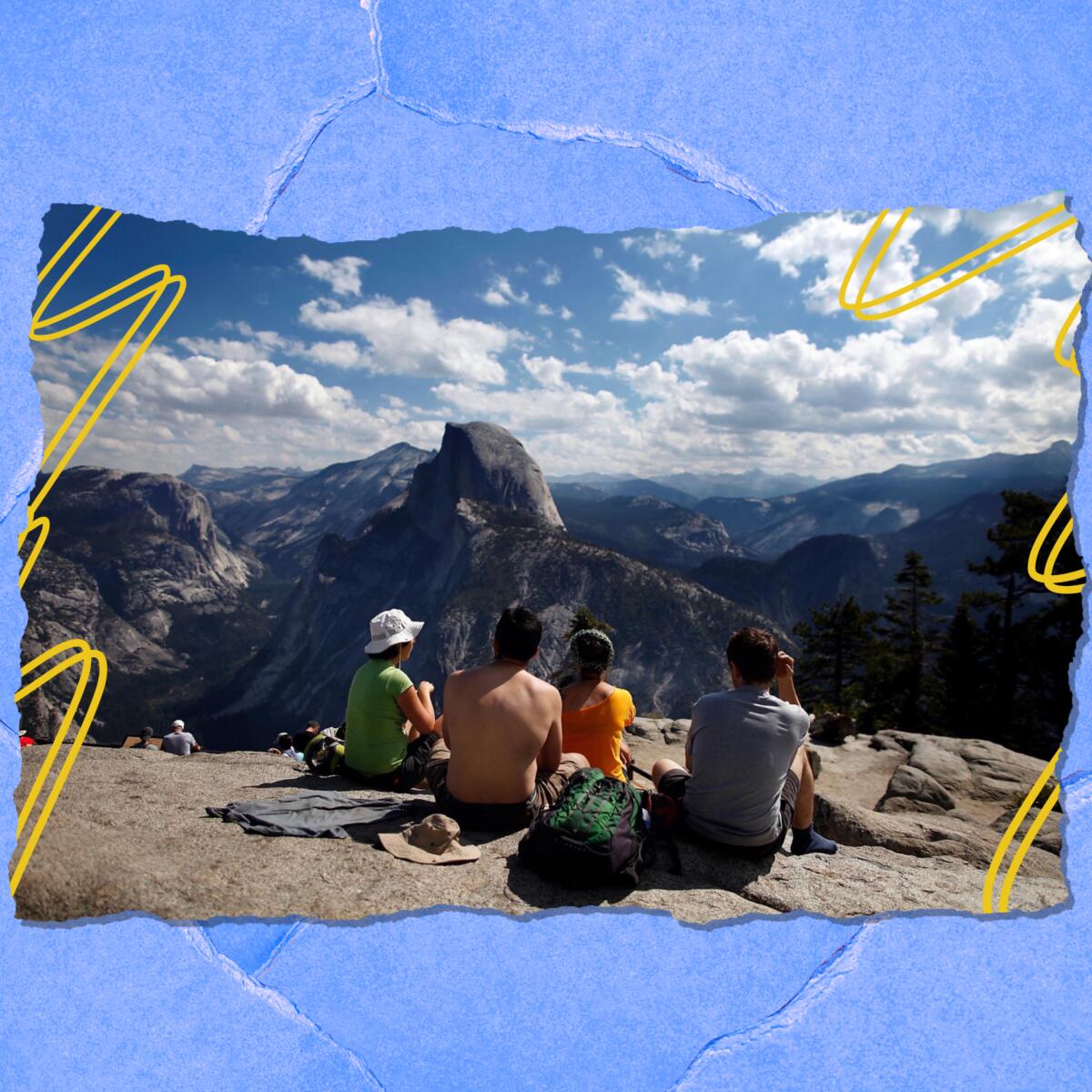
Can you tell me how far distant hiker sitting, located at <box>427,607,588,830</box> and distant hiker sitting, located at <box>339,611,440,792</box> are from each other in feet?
2.77

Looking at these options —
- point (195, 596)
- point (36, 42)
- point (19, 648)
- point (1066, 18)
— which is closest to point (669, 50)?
point (1066, 18)

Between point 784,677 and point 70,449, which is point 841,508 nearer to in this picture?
point 784,677

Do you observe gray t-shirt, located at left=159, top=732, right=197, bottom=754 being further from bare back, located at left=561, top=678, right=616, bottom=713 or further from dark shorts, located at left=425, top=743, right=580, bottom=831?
bare back, located at left=561, top=678, right=616, bottom=713

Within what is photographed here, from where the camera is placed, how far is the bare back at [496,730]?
2707 millimetres

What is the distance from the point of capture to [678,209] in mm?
2385

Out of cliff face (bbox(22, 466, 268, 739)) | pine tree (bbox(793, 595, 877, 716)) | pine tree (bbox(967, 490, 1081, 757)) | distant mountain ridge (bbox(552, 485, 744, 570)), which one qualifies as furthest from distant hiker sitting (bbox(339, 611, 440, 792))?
→ distant mountain ridge (bbox(552, 485, 744, 570))

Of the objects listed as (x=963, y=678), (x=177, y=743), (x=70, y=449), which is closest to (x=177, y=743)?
(x=177, y=743)

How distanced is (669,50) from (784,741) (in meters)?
2.60

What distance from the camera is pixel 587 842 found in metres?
2.24

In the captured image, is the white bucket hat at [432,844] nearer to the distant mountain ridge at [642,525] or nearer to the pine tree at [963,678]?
the pine tree at [963,678]

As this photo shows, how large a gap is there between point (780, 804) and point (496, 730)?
Answer: 130 cm

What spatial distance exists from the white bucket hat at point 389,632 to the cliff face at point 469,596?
23.0m

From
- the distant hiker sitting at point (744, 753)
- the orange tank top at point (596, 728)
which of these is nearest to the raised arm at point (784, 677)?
the distant hiker sitting at point (744, 753)

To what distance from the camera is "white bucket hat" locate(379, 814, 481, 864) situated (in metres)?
2.42
